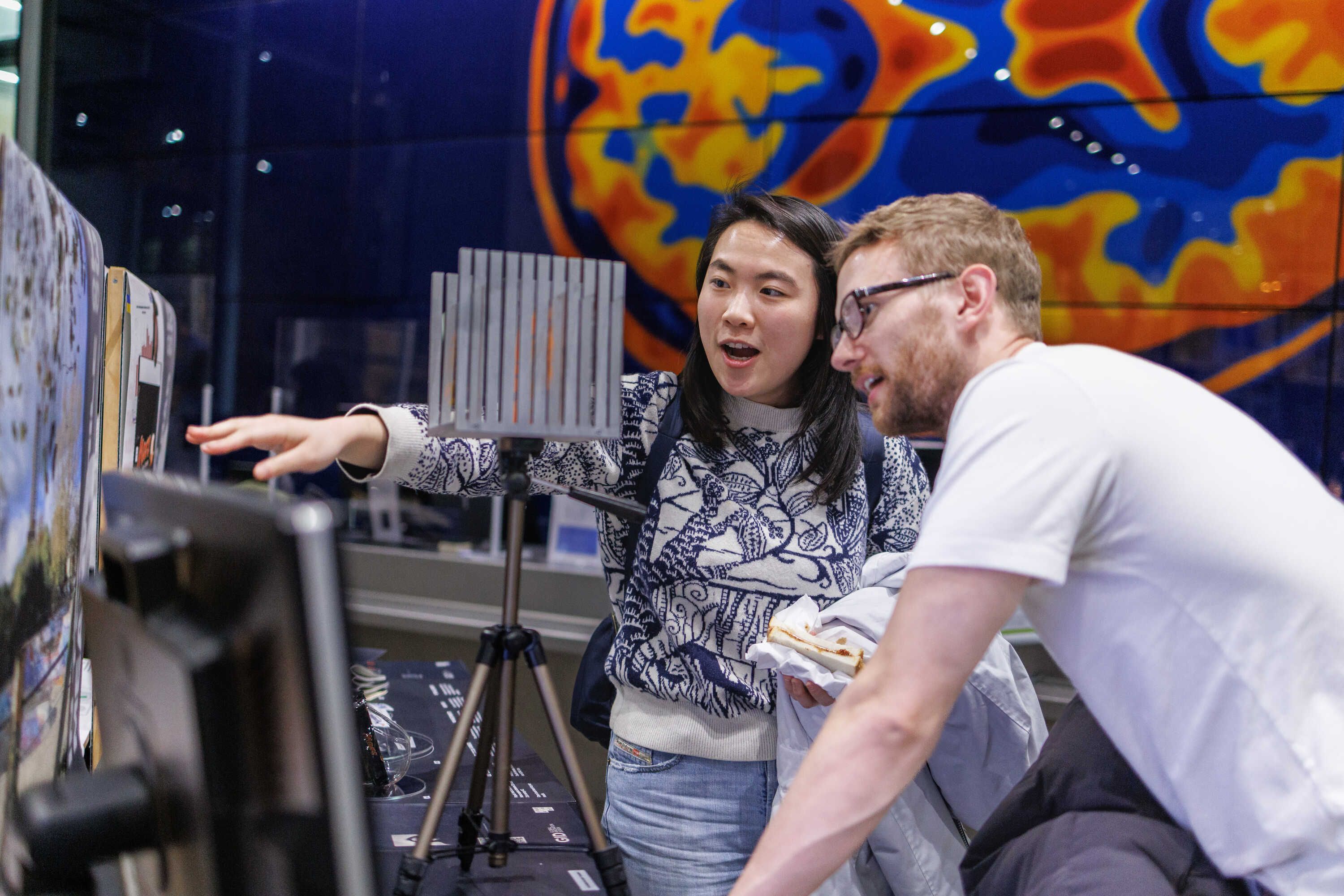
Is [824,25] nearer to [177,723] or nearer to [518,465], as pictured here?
[518,465]

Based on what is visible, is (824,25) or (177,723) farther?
(824,25)

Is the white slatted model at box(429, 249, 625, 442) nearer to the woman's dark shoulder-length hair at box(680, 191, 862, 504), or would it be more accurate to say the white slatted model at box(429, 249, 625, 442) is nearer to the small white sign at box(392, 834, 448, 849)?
the woman's dark shoulder-length hair at box(680, 191, 862, 504)

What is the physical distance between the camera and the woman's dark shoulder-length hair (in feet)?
5.08

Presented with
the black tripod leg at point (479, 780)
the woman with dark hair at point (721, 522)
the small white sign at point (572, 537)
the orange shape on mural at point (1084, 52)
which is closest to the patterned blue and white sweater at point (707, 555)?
the woman with dark hair at point (721, 522)

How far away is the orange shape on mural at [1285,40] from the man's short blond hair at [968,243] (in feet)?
12.4

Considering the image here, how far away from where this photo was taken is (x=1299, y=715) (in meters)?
0.91

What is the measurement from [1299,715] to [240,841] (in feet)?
2.77

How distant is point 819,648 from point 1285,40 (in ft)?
13.3

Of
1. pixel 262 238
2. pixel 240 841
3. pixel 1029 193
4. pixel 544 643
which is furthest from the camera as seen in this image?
pixel 262 238

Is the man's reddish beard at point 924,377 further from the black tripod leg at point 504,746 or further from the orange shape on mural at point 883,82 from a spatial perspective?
the orange shape on mural at point 883,82

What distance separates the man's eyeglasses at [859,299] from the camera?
113cm

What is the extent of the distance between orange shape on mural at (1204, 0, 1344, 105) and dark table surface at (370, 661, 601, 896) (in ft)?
13.1

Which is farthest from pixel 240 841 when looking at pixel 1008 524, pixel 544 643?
pixel 544 643

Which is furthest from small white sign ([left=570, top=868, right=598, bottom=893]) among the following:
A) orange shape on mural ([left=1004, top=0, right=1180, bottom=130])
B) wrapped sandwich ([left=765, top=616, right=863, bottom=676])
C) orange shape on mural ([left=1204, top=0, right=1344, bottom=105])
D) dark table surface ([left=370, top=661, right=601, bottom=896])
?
orange shape on mural ([left=1204, top=0, right=1344, bottom=105])
